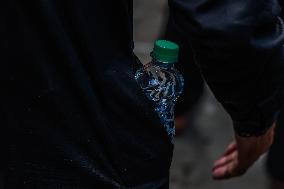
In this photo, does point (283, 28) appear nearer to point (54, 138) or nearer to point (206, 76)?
point (206, 76)

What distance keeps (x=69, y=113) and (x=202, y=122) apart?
2786mm

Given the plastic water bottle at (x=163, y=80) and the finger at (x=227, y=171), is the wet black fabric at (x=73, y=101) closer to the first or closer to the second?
the plastic water bottle at (x=163, y=80)

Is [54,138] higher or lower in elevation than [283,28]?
lower

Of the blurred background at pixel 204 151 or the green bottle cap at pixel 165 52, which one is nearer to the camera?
the green bottle cap at pixel 165 52

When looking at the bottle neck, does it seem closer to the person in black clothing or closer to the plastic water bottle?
the plastic water bottle

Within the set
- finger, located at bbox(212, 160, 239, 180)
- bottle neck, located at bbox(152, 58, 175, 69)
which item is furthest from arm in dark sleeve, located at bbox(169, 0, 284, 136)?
finger, located at bbox(212, 160, 239, 180)

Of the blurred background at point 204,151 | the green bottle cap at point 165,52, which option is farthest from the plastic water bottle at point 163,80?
the blurred background at point 204,151

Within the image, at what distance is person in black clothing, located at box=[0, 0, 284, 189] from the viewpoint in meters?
1.38

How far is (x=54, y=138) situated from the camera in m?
1.47

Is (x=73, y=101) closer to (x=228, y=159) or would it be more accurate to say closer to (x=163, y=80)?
(x=163, y=80)

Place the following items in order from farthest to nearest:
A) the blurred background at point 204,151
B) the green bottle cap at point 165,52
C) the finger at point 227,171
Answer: the blurred background at point 204,151 < the finger at point 227,171 < the green bottle cap at point 165,52

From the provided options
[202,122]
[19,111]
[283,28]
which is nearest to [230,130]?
[202,122]

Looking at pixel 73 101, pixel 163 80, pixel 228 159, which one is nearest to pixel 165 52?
pixel 163 80

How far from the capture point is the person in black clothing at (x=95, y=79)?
1.38m
